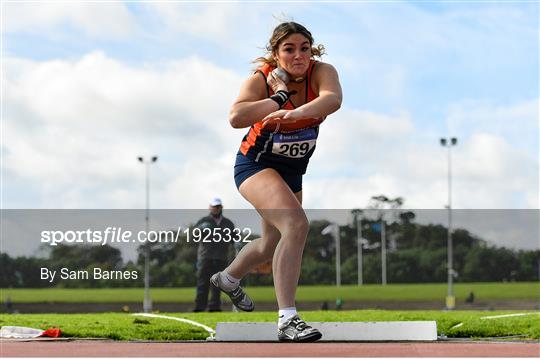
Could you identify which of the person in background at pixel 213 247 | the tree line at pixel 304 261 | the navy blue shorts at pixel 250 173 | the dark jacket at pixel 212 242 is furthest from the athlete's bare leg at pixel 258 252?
the dark jacket at pixel 212 242

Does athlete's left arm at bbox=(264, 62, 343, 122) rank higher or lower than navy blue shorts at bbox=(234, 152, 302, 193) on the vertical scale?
higher

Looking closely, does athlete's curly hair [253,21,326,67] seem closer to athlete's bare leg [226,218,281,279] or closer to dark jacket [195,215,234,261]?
athlete's bare leg [226,218,281,279]

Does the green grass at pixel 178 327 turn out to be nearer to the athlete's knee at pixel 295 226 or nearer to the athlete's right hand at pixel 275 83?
the athlete's knee at pixel 295 226

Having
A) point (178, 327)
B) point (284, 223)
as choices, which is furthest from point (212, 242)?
point (284, 223)

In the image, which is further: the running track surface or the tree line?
the tree line

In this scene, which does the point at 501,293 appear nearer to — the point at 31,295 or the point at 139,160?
the point at 139,160

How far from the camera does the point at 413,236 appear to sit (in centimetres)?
3894

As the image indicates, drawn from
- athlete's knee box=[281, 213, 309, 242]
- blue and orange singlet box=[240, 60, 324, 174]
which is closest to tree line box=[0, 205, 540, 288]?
blue and orange singlet box=[240, 60, 324, 174]

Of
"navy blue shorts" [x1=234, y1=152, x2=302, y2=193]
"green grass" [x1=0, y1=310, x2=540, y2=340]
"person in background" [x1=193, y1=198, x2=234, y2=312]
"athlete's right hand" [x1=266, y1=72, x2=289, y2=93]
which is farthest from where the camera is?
"person in background" [x1=193, y1=198, x2=234, y2=312]

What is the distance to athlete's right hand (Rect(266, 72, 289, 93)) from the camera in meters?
7.05

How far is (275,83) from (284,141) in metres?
0.44

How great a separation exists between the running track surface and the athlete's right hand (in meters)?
1.87

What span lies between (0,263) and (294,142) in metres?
6.95

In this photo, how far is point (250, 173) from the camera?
24.3ft
